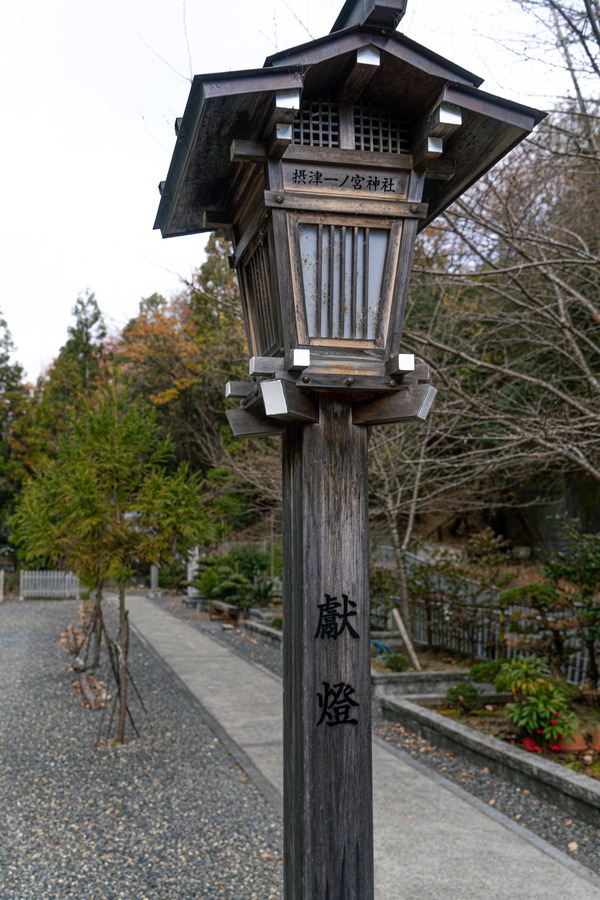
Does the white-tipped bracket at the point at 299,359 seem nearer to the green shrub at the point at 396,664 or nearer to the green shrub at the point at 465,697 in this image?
the green shrub at the point at 465,697

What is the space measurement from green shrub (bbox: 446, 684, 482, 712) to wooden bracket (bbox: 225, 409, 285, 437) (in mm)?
5772

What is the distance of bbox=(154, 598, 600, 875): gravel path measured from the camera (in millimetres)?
4953

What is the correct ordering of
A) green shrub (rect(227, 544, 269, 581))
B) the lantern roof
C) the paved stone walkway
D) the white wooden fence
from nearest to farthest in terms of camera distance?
the lantern roof, the paved stone walkway, green shrub (rect(227, 544, 269, 581)), the white wooden fence

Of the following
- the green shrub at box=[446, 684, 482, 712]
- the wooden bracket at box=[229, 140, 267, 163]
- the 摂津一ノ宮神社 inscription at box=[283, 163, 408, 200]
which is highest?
the wooden bracket at box=[229, 140, 267, 163]

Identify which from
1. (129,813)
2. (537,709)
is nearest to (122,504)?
(129,813)

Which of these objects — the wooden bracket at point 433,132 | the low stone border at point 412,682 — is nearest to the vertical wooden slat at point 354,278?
the wooden bracket at point 433,132

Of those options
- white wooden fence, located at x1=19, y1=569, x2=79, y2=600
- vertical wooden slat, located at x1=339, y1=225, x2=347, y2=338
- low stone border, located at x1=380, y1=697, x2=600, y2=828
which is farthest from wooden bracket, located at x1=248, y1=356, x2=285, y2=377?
white wooden fence, located at x1=19, y1=569, x2=79, y2=600

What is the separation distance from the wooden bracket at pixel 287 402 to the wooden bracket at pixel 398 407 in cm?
23

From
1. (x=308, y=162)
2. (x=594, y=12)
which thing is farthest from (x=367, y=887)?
(x=594, y=12)

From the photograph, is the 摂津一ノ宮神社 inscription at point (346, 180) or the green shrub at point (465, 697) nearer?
the 摂津一ノ宮神社 inscription at point (346, 180)

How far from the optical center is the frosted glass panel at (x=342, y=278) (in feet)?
9.67

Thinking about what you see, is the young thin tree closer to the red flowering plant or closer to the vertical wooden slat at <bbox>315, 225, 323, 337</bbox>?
the red flowering plant

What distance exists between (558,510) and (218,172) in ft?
54.1

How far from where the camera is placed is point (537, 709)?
6.32 metres
